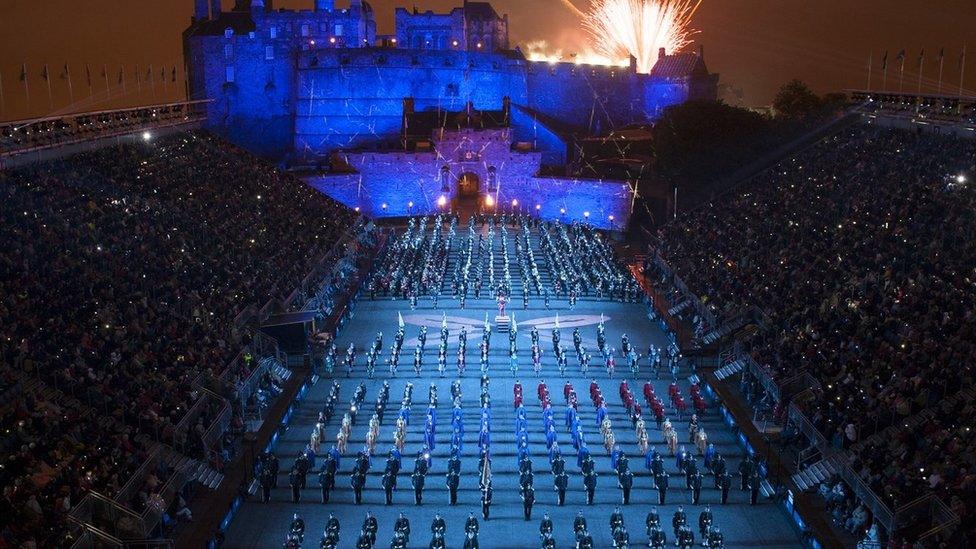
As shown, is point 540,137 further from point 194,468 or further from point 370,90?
point 194,468

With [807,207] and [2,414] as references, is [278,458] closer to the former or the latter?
[2,414]

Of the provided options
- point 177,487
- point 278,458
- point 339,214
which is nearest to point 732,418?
point 278,458

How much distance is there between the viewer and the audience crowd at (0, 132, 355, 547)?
1806 centimetres

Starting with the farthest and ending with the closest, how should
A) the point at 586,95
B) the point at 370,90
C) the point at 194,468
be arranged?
the point at 586,95, the point at 370,90, the point at 194,468

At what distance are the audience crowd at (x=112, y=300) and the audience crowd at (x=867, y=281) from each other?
45.7 feet

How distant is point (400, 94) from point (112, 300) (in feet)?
138

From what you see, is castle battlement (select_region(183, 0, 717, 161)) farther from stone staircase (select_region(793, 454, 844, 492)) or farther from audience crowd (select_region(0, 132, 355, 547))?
stone staircase (select_region(793, 454, 844, 492))

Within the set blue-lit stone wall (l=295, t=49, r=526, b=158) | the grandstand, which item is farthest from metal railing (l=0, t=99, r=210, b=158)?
blue-lit stone wall (l=295, t=49, r=526, b=158)

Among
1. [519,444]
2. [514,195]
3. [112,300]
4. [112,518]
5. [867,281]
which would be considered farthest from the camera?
[514,195]

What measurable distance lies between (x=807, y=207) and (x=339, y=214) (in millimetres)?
23865

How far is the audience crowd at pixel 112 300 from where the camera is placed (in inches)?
711

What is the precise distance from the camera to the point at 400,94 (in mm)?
66125

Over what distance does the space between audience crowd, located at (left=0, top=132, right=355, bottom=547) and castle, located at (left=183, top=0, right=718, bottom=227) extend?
18082mm

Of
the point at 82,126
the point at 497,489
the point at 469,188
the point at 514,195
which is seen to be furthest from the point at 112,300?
the point at 469,188
